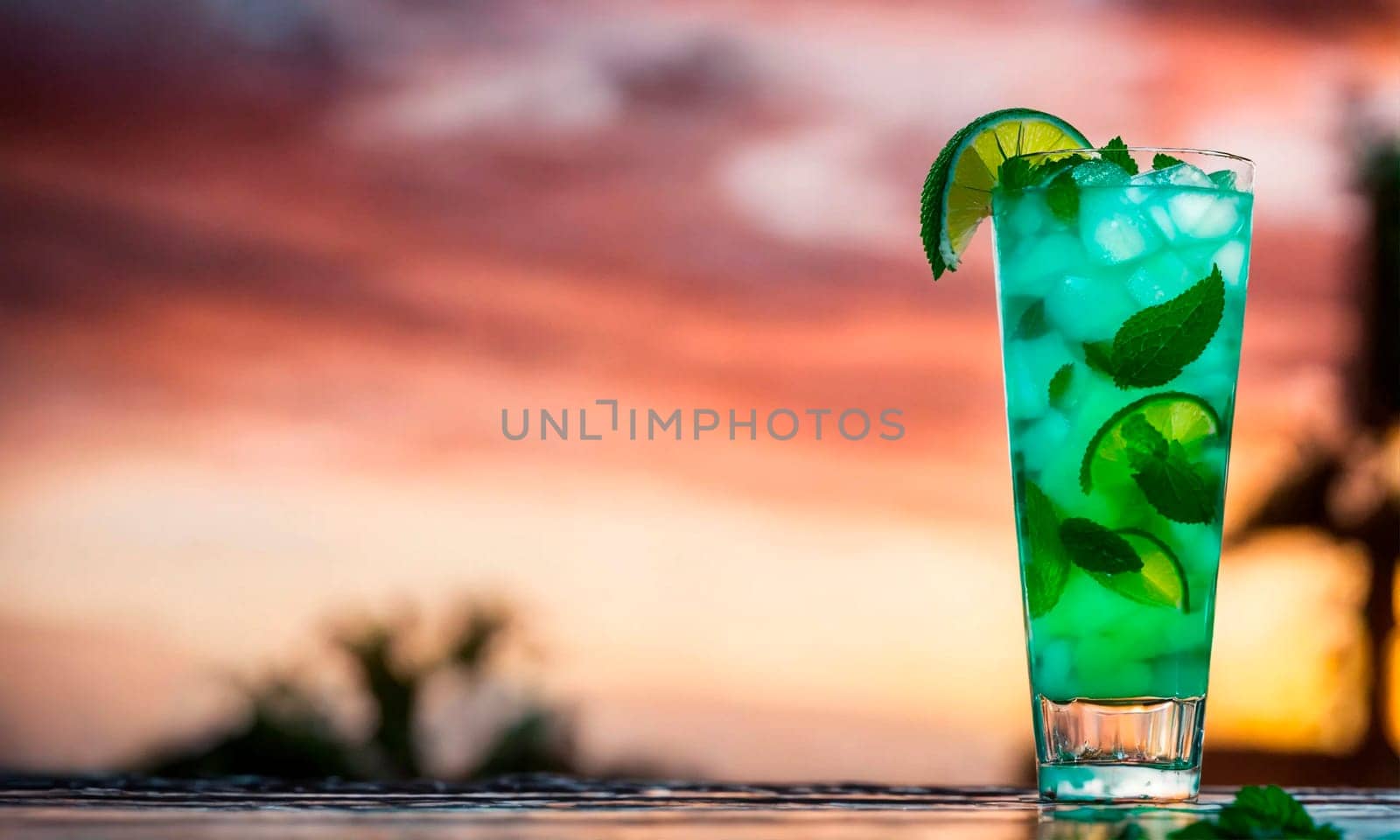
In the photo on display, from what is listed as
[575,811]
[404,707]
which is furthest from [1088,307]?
[404,707]

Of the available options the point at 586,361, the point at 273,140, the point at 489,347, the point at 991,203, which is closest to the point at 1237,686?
the point at 586,361

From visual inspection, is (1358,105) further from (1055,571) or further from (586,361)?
(1055,571)

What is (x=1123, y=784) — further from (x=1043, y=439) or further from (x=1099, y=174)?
(x=1099, y=174)

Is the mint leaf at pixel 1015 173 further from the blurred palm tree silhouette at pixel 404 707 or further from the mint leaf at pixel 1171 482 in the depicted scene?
the blurred palm tree silhouette at pixel 404 707

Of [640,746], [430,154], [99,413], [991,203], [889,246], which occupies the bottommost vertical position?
[640,746]

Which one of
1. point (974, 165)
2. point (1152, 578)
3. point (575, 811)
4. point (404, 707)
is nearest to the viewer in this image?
point (575, 811)
